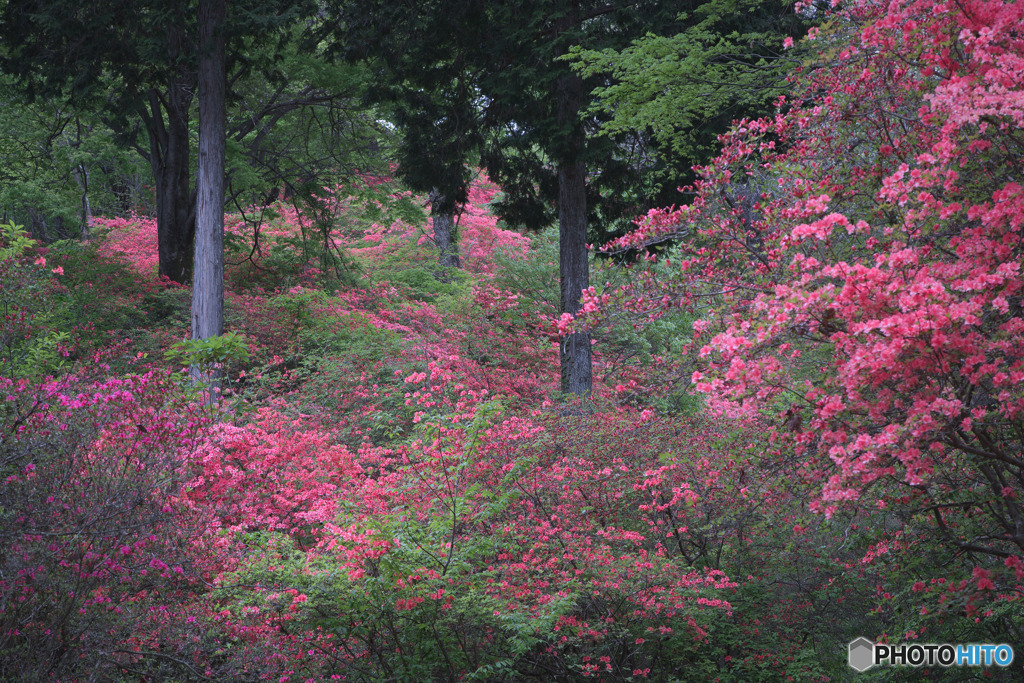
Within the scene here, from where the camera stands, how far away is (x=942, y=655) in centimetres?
511

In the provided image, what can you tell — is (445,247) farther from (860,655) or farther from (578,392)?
(860,655)

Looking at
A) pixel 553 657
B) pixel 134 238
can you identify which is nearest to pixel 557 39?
pixel 553 657

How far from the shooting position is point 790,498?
239 inches

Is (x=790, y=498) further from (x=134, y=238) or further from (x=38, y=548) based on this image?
(x=134, y=238)

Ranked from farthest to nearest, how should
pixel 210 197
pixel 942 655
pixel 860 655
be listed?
pixel 210 197, pixel 860 655, pixel 942 655

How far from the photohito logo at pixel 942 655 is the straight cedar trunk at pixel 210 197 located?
904 centimetres

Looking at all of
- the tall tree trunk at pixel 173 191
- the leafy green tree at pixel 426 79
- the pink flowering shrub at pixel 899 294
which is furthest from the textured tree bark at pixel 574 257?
the tall tree trunk at pixel 173 191

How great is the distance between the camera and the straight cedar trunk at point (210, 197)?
35.5 ft

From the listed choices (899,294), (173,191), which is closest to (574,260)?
(899,294)

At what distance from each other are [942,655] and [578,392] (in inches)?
227

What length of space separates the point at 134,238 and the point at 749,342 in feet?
60.3

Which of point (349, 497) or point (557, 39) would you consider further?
point (557, 39)

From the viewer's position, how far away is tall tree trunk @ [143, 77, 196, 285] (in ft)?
45.2

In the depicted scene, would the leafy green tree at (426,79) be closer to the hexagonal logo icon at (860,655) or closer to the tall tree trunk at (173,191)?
the tall tree trunk at (173,191)
